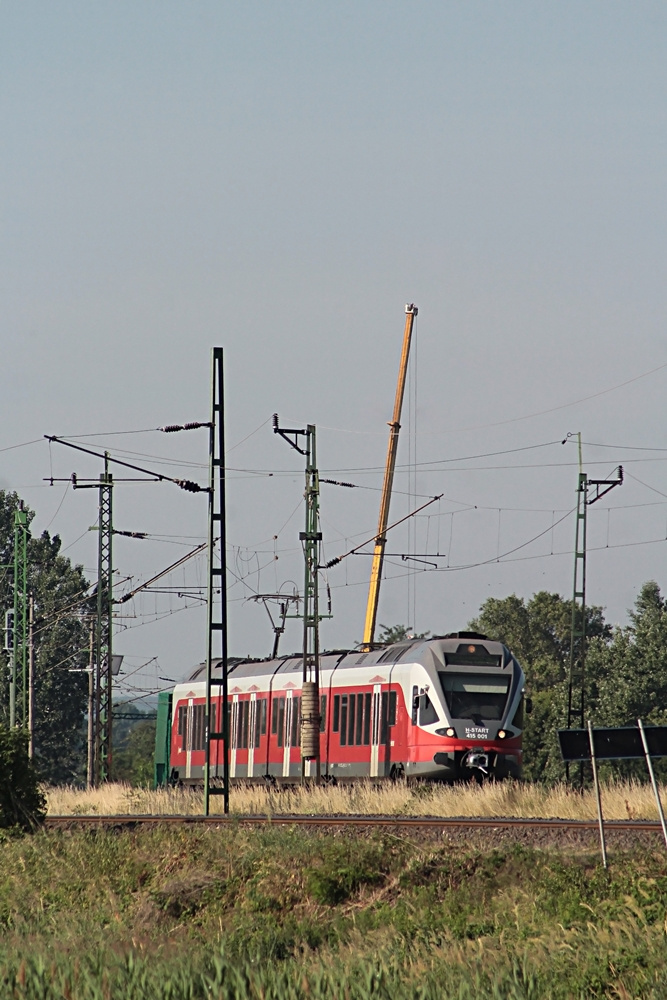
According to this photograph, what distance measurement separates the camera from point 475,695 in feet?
104

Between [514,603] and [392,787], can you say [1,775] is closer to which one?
[392,787]

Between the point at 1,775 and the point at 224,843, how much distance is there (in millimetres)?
6038

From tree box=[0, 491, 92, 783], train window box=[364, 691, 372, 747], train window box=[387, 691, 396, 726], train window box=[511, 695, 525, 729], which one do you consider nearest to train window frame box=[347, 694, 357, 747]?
train window box=[364, 691, 372, 747]

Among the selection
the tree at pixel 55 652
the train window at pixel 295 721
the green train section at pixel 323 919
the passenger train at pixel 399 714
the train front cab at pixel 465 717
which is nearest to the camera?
the green train section at pixel 323 919

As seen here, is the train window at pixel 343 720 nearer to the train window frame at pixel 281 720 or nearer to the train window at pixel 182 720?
the train window frame at pixel 281 720

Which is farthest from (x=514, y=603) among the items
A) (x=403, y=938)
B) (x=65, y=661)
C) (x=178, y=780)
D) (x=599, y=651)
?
(x=403, y=938)

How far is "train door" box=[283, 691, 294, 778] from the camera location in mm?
36188

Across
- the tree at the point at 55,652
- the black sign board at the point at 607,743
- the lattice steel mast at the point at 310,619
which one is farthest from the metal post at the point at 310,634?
the tree at the point at 55,652

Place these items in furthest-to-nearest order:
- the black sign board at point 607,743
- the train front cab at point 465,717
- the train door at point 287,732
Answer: the train door at point 287,732
the train front cab at point 465,717
the black sign board at point 607,743

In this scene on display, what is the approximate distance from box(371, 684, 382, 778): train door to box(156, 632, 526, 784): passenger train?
0.9 inches

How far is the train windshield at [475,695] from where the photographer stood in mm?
31281

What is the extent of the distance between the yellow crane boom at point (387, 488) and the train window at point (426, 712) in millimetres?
14871

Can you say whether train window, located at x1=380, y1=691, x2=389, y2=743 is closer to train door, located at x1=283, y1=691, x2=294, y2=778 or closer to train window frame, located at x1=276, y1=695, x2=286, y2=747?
train door, located at x1=283, y1=691, x2=294, y2=778

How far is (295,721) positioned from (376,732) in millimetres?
3736
